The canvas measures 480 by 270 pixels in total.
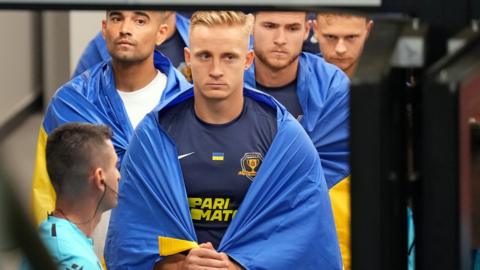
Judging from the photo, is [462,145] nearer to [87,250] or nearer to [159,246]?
[87,250]

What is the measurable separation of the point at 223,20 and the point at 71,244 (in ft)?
2.92

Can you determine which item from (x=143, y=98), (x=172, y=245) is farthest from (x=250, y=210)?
(x=143, y=98)

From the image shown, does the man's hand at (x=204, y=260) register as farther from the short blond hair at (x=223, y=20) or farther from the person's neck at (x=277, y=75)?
the short blond hair at (x=223, y=20)

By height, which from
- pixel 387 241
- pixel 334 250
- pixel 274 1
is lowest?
pixel 334 250

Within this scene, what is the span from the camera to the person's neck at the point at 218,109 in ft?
13.8

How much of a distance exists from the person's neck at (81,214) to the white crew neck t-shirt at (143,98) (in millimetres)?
353

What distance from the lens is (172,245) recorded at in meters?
4.21

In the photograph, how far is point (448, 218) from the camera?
138 cm

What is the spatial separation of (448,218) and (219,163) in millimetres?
2784

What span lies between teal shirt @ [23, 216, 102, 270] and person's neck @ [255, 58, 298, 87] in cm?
83

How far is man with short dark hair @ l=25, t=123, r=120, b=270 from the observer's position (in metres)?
4.13

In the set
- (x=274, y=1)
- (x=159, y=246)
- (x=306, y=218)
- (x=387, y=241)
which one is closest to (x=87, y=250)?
(x=159, y=246)

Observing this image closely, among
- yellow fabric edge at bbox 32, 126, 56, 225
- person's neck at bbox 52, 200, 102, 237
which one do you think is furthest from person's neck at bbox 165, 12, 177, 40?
person's neck at bbox 52, 200, 102, 237

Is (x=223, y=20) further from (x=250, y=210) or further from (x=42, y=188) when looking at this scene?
(x=42, y=188)
